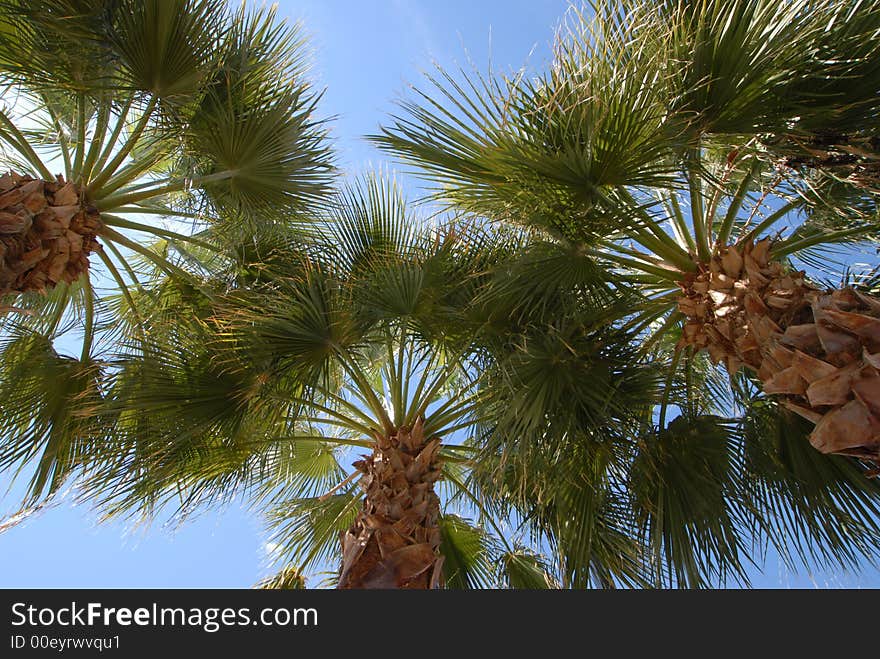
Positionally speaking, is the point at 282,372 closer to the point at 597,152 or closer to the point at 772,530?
the point at 597,152

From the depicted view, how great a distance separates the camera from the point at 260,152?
16.1 ft

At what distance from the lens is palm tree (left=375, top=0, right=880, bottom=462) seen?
3033 mm

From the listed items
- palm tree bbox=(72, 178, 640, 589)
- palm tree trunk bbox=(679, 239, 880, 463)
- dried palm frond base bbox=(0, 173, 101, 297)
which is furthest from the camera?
palm tree bbox=(72, 178, 640, 589)

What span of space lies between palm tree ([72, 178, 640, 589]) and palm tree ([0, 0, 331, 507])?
0.41 metres

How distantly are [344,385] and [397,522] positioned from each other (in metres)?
1.76

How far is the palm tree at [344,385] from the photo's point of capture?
13.0ft

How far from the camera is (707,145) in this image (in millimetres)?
3988

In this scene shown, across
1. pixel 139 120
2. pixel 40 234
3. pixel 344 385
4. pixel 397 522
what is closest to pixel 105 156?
pixel 139 120

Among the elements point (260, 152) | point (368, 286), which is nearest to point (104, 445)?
point (368, 286)

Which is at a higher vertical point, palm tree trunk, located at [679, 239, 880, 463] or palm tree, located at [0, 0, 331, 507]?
palm tree, located at [0, 0, 331, 507]

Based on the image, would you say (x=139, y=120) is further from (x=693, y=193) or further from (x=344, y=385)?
(x=693, y=193)

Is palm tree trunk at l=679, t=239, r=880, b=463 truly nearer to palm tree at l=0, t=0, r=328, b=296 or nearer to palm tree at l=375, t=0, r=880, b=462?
palm tree at l=375, t=0, r=880, b=462

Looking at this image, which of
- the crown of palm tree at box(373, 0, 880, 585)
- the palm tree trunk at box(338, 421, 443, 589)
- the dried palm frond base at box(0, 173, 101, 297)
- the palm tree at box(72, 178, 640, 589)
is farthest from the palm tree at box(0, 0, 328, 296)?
the palm tree trunk at box(338, 421, 443, 589)

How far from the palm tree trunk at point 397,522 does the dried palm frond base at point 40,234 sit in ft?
8.24
